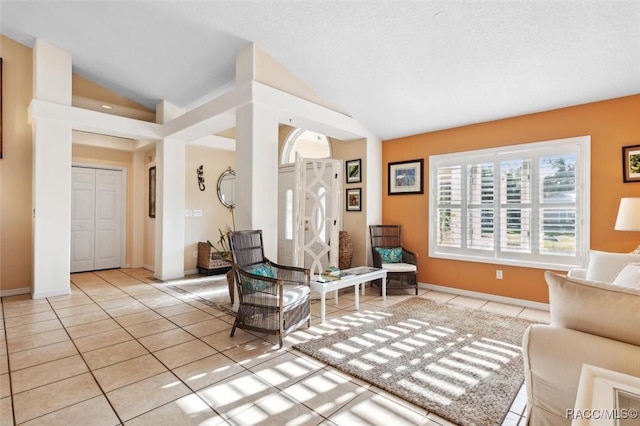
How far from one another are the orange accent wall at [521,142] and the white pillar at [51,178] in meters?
4.93

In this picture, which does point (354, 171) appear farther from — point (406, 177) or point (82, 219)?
point (82, 219)

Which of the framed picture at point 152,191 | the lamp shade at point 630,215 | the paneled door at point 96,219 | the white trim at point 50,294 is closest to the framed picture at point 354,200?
the lamp shade at point 630,215

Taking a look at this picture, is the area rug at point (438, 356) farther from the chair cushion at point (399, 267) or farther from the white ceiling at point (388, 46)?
the white ceiling at point (388, 46)

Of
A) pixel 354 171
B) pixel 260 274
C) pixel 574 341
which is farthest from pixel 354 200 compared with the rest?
pixel 574 341

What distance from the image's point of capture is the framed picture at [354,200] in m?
5.39

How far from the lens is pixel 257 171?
145 inches

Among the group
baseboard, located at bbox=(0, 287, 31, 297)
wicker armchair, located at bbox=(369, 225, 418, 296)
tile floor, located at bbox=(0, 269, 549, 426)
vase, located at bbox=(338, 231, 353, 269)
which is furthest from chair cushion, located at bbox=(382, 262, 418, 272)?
baseboard, located at bbox=(0, 287, 31, 297)

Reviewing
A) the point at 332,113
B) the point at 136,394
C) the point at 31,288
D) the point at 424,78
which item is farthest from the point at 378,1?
the point at 31,288

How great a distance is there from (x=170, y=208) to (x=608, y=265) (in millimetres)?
5798

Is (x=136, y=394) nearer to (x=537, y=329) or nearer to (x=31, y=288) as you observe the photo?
(x=537, y=329)

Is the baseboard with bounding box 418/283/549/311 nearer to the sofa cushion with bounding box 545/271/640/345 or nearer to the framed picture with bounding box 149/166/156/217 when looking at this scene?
the sofa cushion with bounding box 545/271/640/345

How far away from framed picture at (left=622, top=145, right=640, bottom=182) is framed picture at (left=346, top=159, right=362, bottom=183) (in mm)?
3284

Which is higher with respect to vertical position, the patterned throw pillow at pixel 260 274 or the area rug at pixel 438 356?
the patterned throw pillow at pixel 260 274

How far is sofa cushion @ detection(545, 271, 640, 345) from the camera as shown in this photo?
1.27m
